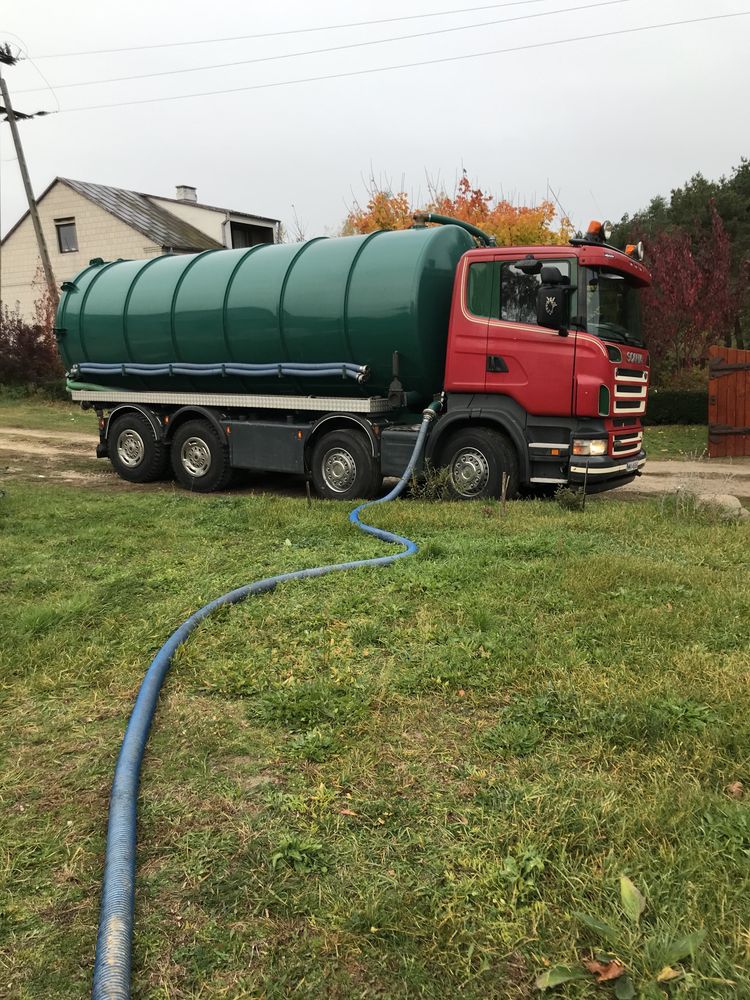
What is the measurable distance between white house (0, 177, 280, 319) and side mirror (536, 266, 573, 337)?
1010 inches


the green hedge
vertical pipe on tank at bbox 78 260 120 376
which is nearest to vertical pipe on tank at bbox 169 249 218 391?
vertical pipe on tank at bbox 78 260 120 376

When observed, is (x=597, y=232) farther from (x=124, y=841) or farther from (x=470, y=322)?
(x=124, y=841)

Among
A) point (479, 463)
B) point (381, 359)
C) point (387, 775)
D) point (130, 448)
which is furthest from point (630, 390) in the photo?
point (130, 448)

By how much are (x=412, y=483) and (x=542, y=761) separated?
6.19 meters

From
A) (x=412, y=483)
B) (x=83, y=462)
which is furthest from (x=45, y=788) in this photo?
(x=83, y=462)

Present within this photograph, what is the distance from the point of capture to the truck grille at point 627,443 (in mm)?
8434

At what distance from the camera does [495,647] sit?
397 cm

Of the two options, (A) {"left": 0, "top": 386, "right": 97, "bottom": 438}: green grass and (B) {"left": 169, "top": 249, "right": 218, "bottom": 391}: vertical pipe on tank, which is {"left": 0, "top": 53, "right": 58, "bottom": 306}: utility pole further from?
(B) {"left": 169, "top": 249, "right": 218, "bottom": 391}: vertical pipe on tank

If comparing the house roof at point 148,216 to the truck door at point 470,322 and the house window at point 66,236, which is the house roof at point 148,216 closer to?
the house window at point 66,236

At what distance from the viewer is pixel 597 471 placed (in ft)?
26.9

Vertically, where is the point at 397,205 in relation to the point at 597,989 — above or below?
above

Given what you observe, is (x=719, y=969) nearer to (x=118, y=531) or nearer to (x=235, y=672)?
(x=235, y=672)

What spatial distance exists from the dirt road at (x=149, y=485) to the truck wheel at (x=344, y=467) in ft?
4.07

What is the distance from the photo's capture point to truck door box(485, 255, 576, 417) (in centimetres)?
812
